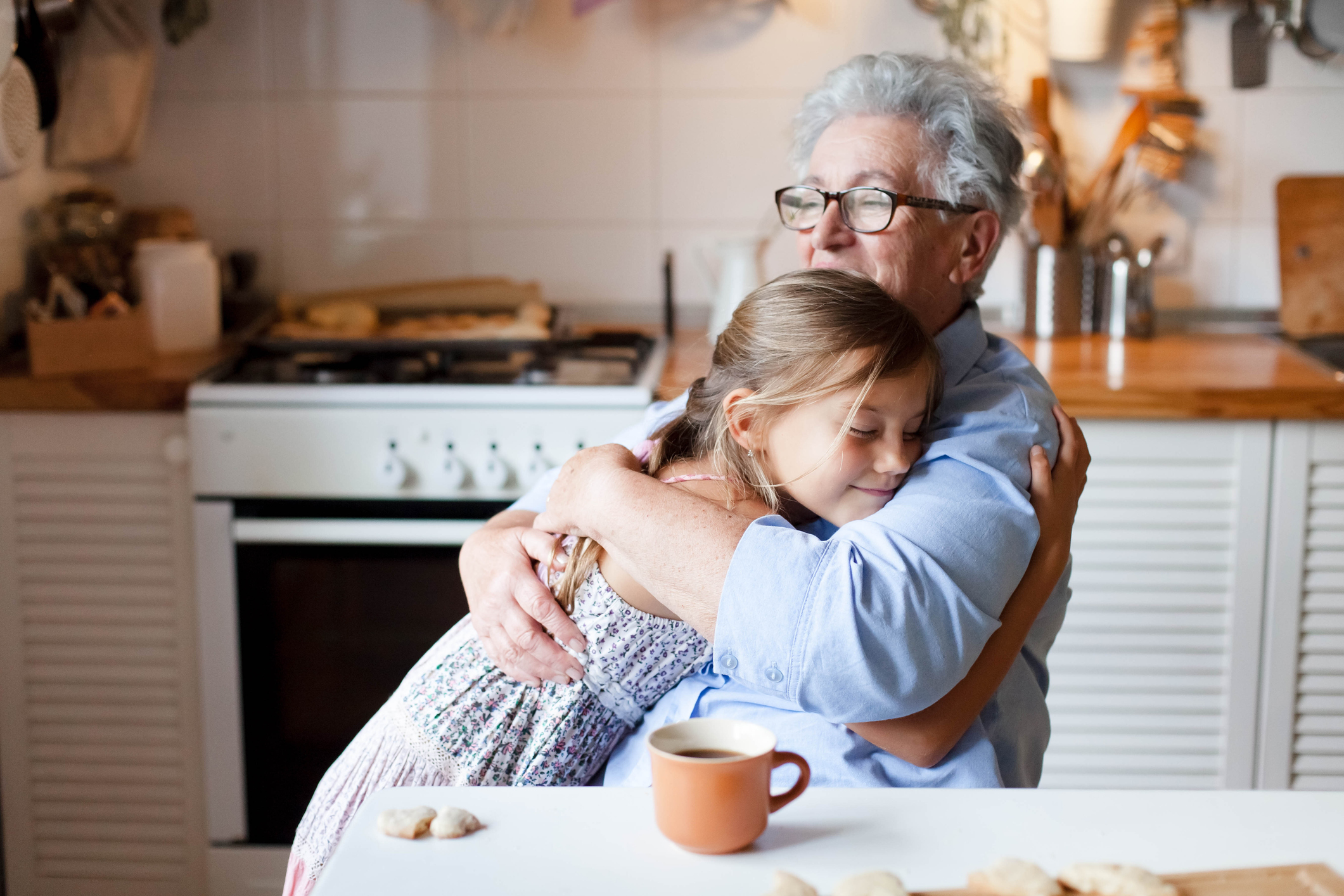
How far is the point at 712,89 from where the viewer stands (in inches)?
102

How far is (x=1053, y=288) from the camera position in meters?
2.45

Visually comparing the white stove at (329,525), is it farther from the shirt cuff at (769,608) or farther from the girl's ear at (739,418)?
the shirt cuff at (769,608)

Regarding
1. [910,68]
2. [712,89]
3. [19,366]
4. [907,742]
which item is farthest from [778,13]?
[907,742]

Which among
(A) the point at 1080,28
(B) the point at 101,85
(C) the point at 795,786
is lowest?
(C) the point at 795,786

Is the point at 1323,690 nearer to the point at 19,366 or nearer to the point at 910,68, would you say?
the point at 910,68

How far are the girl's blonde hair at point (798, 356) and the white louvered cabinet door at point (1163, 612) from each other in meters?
1.05

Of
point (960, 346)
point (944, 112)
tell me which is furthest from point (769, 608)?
point (944, 112)

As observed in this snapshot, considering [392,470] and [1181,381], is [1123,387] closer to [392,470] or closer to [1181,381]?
[1181,381]

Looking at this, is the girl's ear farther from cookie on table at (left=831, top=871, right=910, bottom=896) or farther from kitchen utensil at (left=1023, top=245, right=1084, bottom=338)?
kitchen utensil at (left=1023, top=245, right=1084, bottom=338)

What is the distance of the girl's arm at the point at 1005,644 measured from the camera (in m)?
1.04

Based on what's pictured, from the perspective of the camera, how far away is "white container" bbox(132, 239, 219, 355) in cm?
→ 232

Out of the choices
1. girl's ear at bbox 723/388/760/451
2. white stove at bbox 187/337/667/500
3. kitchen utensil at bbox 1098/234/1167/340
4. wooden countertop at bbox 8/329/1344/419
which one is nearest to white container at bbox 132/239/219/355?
wooden countertop at bbox 8/329/1344/419

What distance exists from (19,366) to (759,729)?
1837mm

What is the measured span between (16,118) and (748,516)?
164 cm
